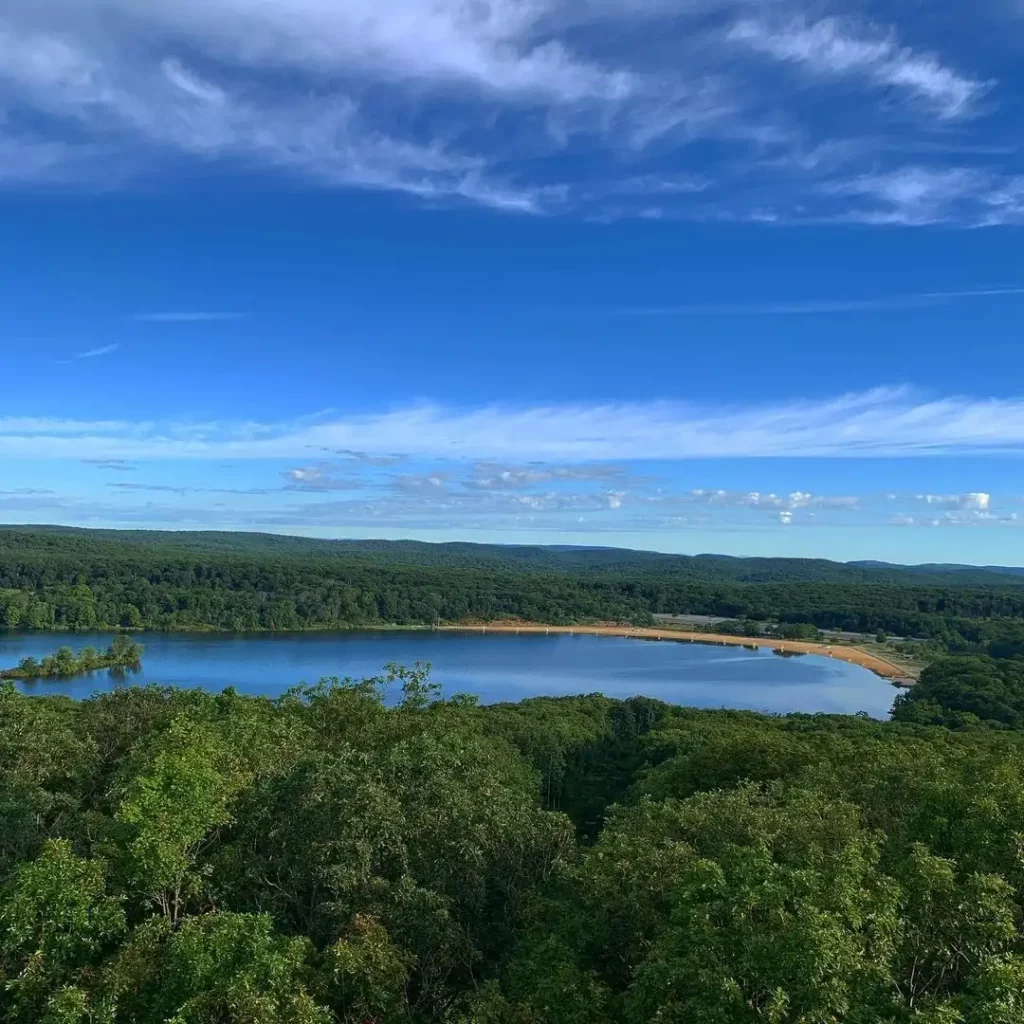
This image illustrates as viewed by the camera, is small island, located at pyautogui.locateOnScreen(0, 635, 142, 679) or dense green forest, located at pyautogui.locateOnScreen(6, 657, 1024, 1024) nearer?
dense green forest, located at pyautogui.locateOnScreen(6, 657, 1024, 1024)

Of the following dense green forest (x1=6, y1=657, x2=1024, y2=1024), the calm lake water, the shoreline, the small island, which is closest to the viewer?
dense green forest (x1=6, y1=657, x2=1024, y2=1024)

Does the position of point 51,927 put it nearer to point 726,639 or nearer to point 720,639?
point 720,639

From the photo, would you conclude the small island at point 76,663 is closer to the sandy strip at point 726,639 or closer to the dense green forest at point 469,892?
the sandy strip at point 726,639

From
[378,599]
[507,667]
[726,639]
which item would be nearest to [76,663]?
[507,667]

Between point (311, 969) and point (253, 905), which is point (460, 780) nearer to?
point (253, 905)

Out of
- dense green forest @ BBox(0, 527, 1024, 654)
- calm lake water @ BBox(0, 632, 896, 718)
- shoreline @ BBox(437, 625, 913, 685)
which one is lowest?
calm lake water @ BBox(0, 632, 896, 718)

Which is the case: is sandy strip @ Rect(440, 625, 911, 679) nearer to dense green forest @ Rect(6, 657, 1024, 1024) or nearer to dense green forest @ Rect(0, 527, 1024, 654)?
dense green forest @ Rect(0, 527, 1024, 654)

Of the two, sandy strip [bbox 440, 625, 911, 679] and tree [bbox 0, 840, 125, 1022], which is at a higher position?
tree [bbox 0, 840, 125, 1022]

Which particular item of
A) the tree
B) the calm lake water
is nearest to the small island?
the calm lake water
